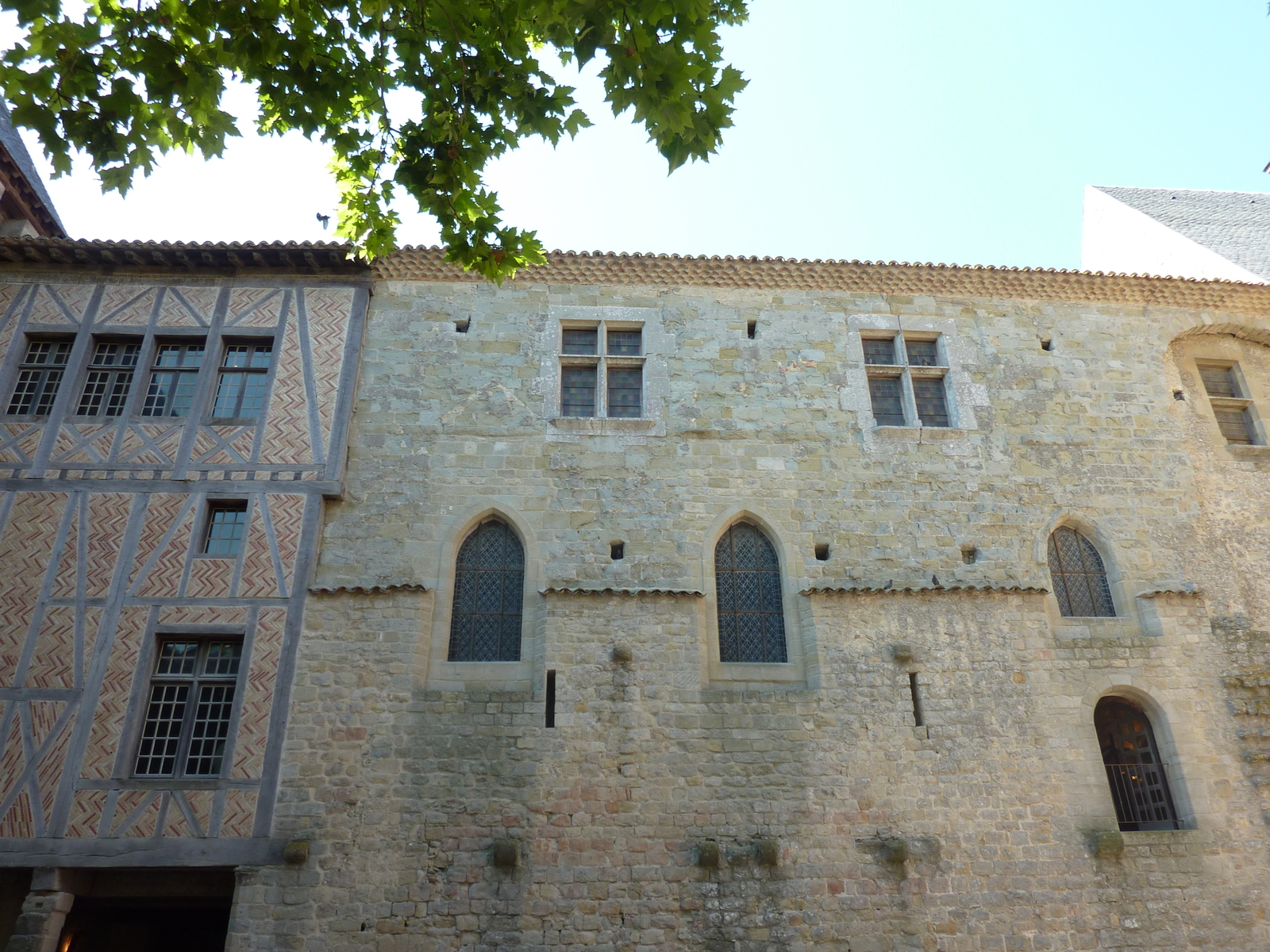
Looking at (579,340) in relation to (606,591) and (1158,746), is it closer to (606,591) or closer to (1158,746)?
(606,591)

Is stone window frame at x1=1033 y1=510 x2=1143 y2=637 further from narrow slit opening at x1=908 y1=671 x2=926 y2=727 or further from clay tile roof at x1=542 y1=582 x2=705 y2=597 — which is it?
clay tile roof at x1=542 y1=582 x2=705 y2=597

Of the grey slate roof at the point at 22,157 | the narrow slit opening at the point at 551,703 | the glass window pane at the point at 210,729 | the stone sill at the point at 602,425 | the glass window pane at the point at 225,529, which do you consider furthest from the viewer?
the grey slate roof at the point at 22,157

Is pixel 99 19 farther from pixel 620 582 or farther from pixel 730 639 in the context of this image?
pixel 730 639

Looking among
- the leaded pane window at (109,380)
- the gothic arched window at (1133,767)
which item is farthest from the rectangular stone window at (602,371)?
the gothic arched window at (1133,767)

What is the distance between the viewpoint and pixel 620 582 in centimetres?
938

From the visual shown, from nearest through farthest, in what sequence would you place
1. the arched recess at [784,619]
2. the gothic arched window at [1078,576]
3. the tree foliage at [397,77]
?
1. the tree foliage at [397,77]
2. the arched recess at [784,619]
3. the gothic arched window at [1078,576]

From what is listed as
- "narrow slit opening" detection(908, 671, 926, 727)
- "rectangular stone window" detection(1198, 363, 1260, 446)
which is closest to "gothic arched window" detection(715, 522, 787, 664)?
"narrow slit opening" detection(908, 671, 926, 727)

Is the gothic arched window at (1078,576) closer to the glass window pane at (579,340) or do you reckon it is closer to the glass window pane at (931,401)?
the glass window pane at (931,401)

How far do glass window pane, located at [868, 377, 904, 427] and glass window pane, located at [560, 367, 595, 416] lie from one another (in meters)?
3.54

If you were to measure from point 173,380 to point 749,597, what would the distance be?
730 cm

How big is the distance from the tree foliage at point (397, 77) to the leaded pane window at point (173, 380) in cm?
529

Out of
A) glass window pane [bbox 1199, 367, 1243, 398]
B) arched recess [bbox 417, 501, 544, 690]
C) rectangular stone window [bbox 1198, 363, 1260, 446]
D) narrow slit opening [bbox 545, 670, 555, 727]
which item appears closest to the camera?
narrow slit opening [bbox 545, 670, 555, 727]

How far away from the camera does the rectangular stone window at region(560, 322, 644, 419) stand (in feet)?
34.6

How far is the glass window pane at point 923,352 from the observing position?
1113 centimetres
